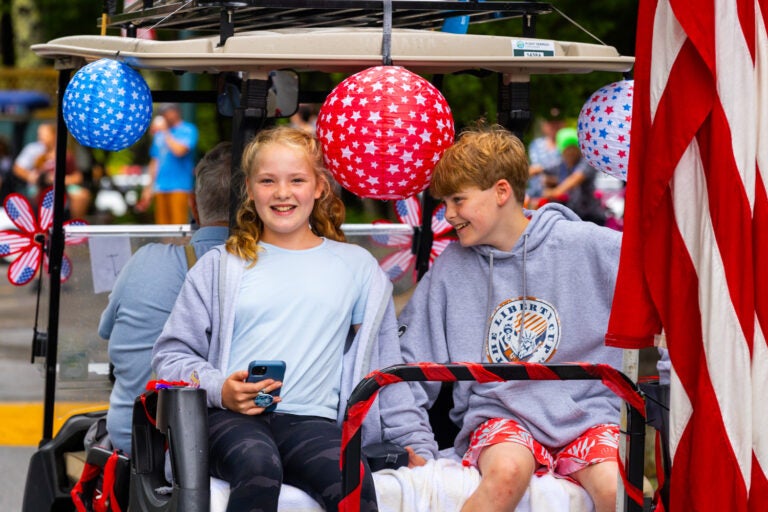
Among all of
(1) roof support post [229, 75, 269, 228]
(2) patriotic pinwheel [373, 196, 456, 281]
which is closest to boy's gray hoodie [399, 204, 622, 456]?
(1) roof support post [229, 75, 269, 228]

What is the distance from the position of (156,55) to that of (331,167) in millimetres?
591

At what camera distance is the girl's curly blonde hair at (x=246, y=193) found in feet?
12.5

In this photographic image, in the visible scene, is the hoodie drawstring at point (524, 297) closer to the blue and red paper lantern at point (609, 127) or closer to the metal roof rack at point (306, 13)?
the blue and red paper lantern at point (609, 127)

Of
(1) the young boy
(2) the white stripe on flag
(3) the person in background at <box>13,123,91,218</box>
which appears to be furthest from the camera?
(3) the person in background at <box>13,123,91,218</box>

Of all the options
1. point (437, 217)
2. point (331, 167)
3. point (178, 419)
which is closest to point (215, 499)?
point (178, 419)

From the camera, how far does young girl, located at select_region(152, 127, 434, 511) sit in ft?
11.9

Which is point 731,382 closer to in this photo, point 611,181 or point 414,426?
point 414,426

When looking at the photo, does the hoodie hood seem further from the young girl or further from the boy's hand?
the boy's hand

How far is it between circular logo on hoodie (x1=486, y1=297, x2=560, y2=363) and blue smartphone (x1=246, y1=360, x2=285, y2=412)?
2.37ft

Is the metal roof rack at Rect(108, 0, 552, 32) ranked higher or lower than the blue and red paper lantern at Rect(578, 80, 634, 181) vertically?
higher

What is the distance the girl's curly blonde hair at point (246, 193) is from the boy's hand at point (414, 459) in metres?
0.73

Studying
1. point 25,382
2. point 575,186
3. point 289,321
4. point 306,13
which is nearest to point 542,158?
point 575,186

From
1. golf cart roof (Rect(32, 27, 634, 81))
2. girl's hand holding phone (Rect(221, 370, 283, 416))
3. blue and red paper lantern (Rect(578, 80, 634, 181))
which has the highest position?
golf cart roof (Rect(32, 27, 634, 81))

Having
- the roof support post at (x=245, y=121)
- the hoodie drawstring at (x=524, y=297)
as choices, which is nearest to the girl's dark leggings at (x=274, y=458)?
the hoodie drawstring at (x=524, y=297)
